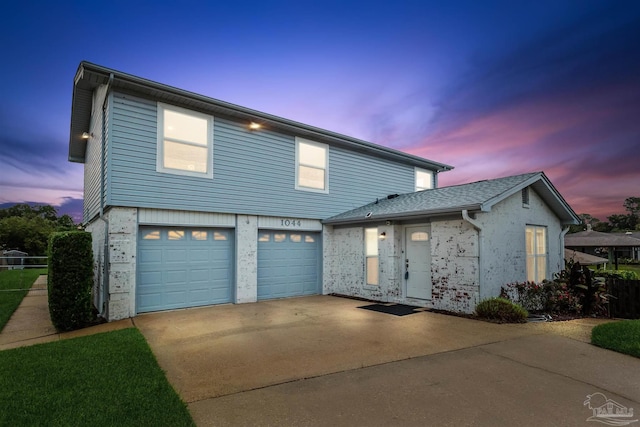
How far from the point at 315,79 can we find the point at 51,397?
14.8m

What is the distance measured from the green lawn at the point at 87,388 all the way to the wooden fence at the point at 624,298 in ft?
32.3

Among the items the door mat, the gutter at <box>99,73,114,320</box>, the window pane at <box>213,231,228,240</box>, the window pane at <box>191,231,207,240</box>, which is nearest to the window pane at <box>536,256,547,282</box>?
the door mat

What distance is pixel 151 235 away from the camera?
8289 mm

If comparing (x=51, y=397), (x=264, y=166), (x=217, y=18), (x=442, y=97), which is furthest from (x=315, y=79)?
(x=51, y=397)

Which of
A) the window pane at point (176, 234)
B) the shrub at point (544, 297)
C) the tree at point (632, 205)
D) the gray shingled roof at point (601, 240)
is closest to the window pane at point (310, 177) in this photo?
the window pane at point (176, 234)

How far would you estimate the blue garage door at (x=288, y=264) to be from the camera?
10.3m

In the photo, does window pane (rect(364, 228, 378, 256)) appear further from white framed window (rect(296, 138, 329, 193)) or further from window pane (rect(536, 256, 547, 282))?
window pane (rect(536, 256, 547, 282))

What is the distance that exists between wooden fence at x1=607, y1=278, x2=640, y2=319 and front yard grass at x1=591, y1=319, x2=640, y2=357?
226cm

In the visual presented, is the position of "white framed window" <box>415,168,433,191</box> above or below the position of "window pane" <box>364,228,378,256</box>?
above

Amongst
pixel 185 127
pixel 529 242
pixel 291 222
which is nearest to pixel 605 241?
pixel 529 242

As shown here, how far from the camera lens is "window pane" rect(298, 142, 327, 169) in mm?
11109

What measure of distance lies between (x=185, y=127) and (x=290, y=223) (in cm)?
425

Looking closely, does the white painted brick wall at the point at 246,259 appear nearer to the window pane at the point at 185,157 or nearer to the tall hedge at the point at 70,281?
the window pane at the point at 185,157

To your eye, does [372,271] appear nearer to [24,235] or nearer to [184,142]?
[184,142]
